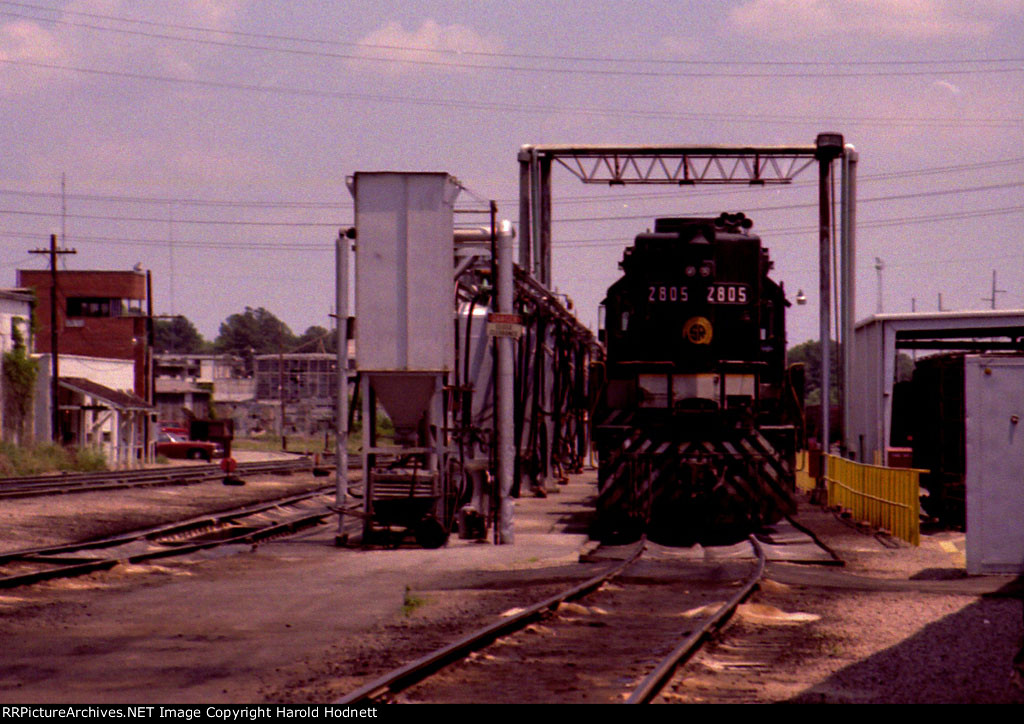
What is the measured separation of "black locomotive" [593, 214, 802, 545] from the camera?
64.2ft

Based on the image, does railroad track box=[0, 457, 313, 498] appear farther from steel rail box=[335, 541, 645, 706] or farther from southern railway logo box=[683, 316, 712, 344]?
steel rail box=[335, 541, 645, 706]

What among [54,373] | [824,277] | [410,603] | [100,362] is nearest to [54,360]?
[54,373]

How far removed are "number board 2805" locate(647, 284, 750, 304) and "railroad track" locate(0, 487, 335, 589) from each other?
7.39m

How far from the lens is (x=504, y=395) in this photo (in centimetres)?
1919

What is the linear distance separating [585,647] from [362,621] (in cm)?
238

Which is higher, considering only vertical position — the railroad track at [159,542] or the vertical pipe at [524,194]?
the vertical pipe at [524,194]

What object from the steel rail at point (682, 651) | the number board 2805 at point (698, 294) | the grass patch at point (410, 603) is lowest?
the grass patch at point (410, 603)

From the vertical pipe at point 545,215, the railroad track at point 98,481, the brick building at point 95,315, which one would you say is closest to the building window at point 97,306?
the brick building at point 95,315

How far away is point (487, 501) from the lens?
21844mm

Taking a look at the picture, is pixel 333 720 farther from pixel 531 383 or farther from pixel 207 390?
pixel 207 390

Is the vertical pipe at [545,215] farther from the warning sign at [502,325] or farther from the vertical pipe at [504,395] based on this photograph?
the warning sign at [502,325]

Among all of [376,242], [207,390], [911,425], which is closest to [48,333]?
[207,390]

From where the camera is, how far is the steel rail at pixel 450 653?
7.58 metres

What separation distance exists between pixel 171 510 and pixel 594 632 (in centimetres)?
1941
